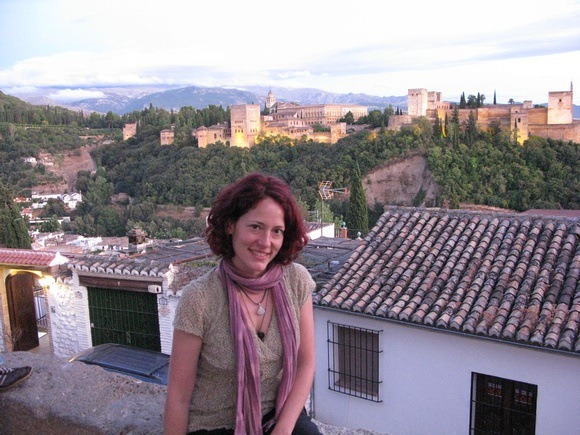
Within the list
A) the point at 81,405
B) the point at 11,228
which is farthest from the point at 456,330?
the point at 11,228

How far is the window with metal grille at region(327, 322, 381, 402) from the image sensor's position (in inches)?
230

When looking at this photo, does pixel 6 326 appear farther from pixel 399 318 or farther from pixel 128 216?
pixel 128 216

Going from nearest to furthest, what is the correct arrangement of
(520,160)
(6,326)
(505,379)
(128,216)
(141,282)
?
(505,379) → (141,282) → (6,326) → (520,160) → (128,216)

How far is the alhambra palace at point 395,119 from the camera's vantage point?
51156 mm

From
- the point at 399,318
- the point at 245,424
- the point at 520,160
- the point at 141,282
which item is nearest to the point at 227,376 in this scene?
the point at 245,424

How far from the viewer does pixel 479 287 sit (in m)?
5.38

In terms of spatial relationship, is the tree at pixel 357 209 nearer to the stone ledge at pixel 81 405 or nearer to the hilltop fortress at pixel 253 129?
the stone ledge at pixel 81 405

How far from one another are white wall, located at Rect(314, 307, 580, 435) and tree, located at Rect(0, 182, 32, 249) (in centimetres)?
1476

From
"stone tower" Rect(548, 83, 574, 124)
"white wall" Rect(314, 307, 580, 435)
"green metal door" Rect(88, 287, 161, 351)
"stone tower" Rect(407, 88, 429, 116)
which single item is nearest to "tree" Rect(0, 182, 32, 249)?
"green metal door" Rect(88, 287, 161, 351)

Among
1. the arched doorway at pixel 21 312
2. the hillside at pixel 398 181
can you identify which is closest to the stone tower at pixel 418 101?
the hillside at pixel 398 181

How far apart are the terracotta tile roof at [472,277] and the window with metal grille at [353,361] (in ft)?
1.39

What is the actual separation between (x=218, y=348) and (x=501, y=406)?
4.34m

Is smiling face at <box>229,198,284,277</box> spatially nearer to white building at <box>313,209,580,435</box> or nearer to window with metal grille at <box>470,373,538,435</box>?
white building at <box>313,209,580,435</box>

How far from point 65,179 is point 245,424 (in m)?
66.9
